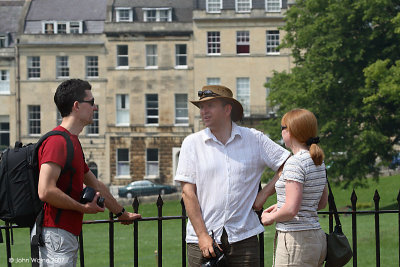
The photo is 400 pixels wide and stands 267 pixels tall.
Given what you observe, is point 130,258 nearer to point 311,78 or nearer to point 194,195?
point 311,78

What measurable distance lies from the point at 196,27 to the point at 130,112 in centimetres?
784

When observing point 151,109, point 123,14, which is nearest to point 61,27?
point 123,14

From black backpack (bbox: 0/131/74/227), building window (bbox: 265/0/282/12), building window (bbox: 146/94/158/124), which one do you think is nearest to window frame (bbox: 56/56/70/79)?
building window (bbox: 146/94/158/124)

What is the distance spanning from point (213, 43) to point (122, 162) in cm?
1084

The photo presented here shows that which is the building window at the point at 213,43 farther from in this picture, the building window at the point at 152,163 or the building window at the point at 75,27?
the building window at the point at 75,27

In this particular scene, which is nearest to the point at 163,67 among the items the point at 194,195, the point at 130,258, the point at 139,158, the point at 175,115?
the point at 175,115

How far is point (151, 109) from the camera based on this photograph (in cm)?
5212

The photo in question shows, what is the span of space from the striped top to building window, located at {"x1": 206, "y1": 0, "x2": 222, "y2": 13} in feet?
152

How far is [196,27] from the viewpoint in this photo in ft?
167

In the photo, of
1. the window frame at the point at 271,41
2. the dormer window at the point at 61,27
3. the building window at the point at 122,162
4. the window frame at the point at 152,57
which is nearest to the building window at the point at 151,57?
the window frame at the point at 152,57

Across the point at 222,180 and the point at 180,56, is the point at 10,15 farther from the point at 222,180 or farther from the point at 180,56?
the point at 222,180

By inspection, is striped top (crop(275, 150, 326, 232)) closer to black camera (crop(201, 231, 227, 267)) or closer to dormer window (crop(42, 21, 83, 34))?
black camera (crop(201, 231, 227, 267))

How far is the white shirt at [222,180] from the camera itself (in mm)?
5148

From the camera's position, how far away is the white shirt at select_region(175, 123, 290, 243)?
16.9 feet
